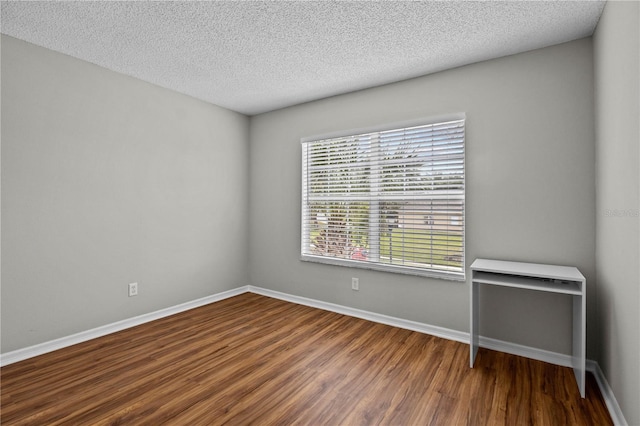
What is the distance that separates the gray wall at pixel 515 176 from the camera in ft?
7.74

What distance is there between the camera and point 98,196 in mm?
2891

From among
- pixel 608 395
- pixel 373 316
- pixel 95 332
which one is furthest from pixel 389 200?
pixel 95 332

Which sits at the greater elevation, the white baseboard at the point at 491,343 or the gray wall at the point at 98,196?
the gray wall at the point at 98,196

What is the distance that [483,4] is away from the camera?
6.57 ft

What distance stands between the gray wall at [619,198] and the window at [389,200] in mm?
963

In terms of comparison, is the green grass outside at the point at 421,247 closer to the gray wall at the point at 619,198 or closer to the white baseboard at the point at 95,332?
the gray wall at the point at 619,198

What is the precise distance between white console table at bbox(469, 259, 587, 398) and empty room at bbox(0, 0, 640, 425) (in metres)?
0.02

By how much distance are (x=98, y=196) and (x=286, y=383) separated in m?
2.38

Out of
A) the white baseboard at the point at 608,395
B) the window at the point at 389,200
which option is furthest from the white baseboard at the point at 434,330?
the window at the point at 389,200

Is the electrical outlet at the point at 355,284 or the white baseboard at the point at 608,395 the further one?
the electrical outlet at the point at 355,284

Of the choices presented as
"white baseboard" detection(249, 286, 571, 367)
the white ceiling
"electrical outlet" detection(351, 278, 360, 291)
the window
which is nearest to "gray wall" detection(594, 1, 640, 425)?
"white baseboard" detection(249, 286, 571, 367)

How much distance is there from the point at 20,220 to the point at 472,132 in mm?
3808

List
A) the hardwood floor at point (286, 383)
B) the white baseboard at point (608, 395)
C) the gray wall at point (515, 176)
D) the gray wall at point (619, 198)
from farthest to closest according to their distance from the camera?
the gray wall at point (515, 176), the hardwood floor at point (286, 383), the white baseboard at point (608, 395), the gray wall at point (619, 198)

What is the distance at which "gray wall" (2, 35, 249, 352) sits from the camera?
2438mm
